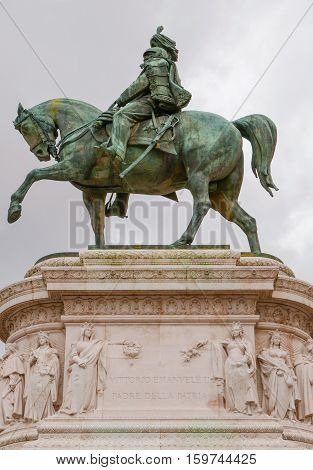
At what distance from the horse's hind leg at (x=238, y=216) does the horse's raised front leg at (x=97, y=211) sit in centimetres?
230

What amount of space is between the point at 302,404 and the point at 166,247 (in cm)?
390

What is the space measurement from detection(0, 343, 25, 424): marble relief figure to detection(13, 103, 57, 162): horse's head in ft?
16.1

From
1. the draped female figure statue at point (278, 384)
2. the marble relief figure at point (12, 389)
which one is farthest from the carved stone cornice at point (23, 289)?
the draped female figure statue at point (278, 384)

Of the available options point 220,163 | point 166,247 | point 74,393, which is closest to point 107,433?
point 74,393

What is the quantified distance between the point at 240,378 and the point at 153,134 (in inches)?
213

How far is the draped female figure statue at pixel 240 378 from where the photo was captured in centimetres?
1952

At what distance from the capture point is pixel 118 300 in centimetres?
2036

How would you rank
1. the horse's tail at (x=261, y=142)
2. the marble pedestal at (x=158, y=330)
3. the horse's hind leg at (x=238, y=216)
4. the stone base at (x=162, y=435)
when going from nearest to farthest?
the stone base at (x=162, y=435) < the marble pedestal at (x=158, y=330) < the horse's hind leg at (x=238, y=216) < the horse's tail at (x=261, y=142)

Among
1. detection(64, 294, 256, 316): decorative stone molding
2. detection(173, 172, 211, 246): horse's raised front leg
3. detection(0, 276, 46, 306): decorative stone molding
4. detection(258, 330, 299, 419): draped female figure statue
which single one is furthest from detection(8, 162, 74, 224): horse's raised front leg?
detection(258, 330, 299, 419): draped female figure statue

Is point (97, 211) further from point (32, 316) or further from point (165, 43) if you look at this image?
point (165, 43)

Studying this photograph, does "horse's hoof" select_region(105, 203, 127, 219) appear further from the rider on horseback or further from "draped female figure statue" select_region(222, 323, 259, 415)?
"draped female figure statue" select_region(222, 323, 259, 415)

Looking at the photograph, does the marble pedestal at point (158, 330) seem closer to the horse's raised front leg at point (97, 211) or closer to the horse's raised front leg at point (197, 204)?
the horse's raised front leg at point (197, 204)
